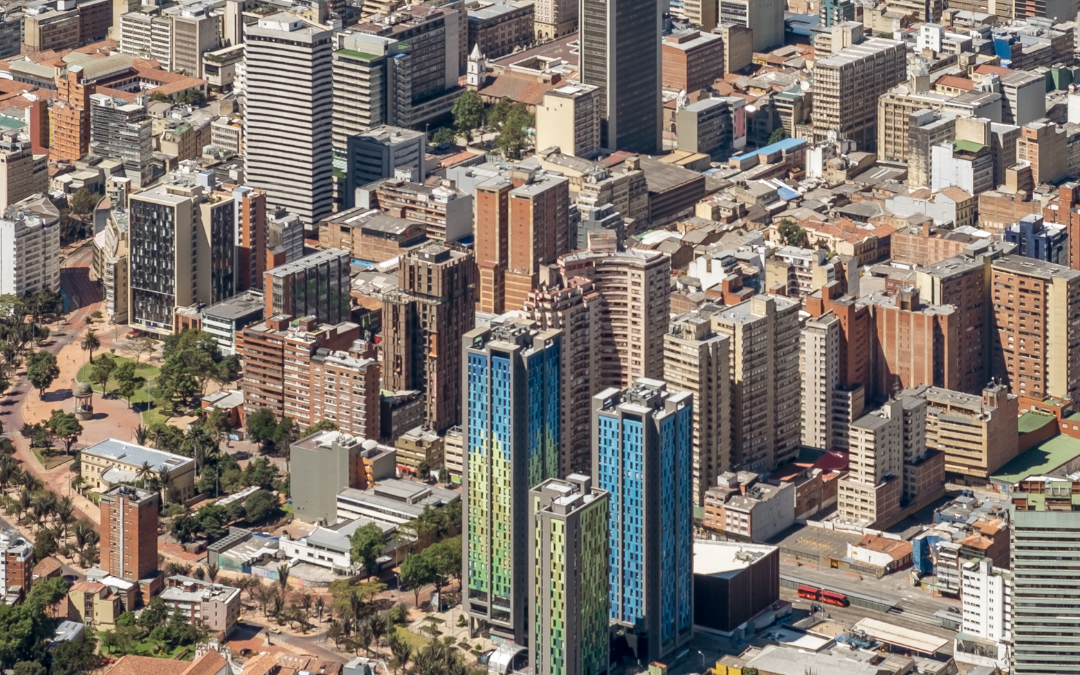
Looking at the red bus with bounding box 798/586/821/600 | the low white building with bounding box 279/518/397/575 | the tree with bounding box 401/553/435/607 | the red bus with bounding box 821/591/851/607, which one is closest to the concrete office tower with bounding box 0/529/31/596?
the low white building with bounding box 279/518/397/575

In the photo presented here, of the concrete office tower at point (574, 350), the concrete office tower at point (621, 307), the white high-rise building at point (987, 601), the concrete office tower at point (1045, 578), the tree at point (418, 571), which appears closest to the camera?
the concrete office tower at point (1045, 578)

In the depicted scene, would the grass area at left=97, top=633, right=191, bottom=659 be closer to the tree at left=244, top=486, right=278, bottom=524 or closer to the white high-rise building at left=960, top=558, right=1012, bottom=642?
the tree at left=244, top=486, right=278, bottom=524

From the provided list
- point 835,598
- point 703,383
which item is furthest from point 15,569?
point 835,598

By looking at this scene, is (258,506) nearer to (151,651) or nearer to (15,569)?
(15,569)

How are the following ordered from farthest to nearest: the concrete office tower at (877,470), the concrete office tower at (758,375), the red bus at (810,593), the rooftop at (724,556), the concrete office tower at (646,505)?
1. the concrete office tower at (758,375)
2. the concrete office tower at (877,470)
3. the red bus at (810,593)
4. the rooftop at (724,556)
5. the concrete office tower at (646,505)

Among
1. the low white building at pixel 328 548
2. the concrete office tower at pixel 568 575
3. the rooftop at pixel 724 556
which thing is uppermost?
the concrete office tower at pixel 568 575

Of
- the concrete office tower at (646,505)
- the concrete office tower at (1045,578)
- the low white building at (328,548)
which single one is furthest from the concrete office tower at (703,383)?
the concrete office tower at (1045,578)

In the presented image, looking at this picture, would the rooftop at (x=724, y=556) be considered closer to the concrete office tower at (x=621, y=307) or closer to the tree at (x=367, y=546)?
the concrete office tower at (x=621, y=307)
